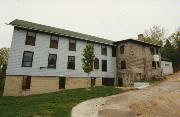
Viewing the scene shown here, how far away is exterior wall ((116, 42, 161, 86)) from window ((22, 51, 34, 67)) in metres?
17.3

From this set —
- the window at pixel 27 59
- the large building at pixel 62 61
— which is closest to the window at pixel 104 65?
the large building at pixel 62 61

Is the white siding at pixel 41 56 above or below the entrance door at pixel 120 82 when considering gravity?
above

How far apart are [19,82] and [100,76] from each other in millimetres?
14233

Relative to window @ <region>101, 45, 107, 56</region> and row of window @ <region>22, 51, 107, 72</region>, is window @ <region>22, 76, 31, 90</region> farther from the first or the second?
window @ <region>101, 45, 107, 56</region>

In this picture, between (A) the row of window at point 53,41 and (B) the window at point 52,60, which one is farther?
(B) the window at point 52,60

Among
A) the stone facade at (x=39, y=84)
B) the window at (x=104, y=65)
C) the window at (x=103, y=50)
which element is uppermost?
the window at (x=103, y=50)

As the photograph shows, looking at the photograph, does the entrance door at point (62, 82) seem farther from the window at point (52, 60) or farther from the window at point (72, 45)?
the window at point (72, 45)

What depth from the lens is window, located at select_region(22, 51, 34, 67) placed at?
2090 cm

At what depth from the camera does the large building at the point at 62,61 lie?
20516mm

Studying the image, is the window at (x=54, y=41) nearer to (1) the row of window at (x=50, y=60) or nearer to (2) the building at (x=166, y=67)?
(1) the row of window at (x=50, y=60)

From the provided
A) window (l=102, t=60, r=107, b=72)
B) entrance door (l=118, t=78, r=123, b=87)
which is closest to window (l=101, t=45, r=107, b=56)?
Result: window (l=102, t=60, r=107, b=72)

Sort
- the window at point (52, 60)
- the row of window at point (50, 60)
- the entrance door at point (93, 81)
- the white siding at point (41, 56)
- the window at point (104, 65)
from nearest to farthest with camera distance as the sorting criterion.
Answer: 1. the white siding at point (41, 56)
2. the row of window at point (50, 60)
3. the window at point (52, 60)
4. the entrance door at point (93, 81)
5. the window at point (104, 65)

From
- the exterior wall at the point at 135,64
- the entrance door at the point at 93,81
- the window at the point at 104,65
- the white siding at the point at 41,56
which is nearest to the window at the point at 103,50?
the window at the point at 104,65

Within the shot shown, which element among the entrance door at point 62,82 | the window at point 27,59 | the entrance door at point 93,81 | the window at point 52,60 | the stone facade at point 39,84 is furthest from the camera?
the entrance door at point 93,81
